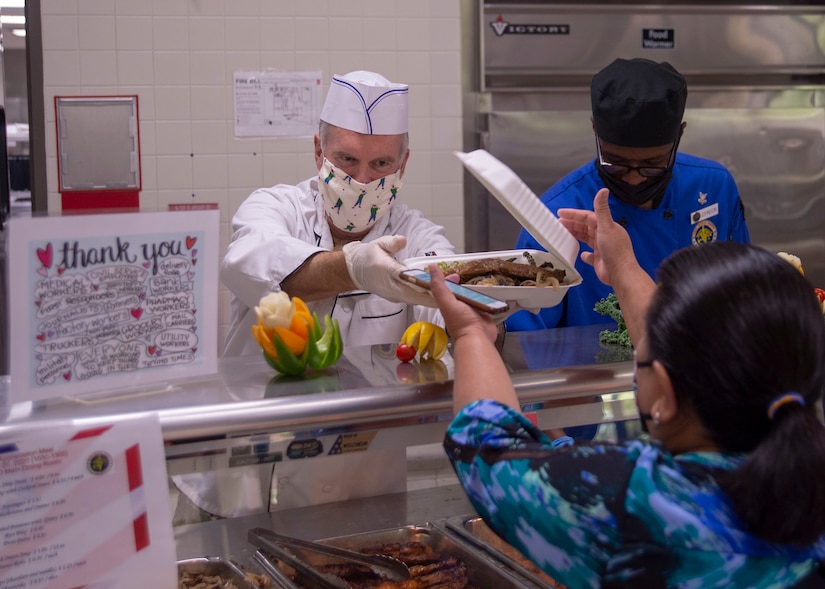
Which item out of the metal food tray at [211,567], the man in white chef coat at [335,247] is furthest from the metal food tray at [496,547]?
the metal food tray at [211,567]

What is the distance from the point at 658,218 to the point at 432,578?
4.03 ft

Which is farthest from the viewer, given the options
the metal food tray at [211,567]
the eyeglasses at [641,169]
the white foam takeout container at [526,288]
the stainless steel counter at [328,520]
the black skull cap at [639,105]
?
the eyeglasses at [641,169]

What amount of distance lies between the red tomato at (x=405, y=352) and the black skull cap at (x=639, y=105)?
38.7 inches

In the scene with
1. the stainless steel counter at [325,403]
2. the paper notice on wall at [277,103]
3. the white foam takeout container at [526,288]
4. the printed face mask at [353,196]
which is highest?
the paper notice on wall at [277,103]

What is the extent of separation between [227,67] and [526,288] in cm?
278

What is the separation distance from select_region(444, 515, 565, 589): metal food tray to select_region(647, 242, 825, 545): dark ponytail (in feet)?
2.25

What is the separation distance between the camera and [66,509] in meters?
1.22

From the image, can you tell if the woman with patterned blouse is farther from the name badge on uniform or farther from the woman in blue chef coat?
the name badge on uniform

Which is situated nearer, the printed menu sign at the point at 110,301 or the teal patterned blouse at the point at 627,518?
the teal patterned blouse at the point at 627,518

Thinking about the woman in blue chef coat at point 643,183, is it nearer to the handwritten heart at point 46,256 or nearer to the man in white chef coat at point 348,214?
the man in white chef coat at point 348,214

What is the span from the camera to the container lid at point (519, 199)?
4.53ft

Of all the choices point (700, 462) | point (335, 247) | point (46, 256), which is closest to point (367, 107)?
point (335, 247)

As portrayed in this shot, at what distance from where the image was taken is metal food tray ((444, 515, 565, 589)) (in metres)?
1.71

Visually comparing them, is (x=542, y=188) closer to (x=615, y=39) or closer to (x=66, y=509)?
(x=615, y=39)
